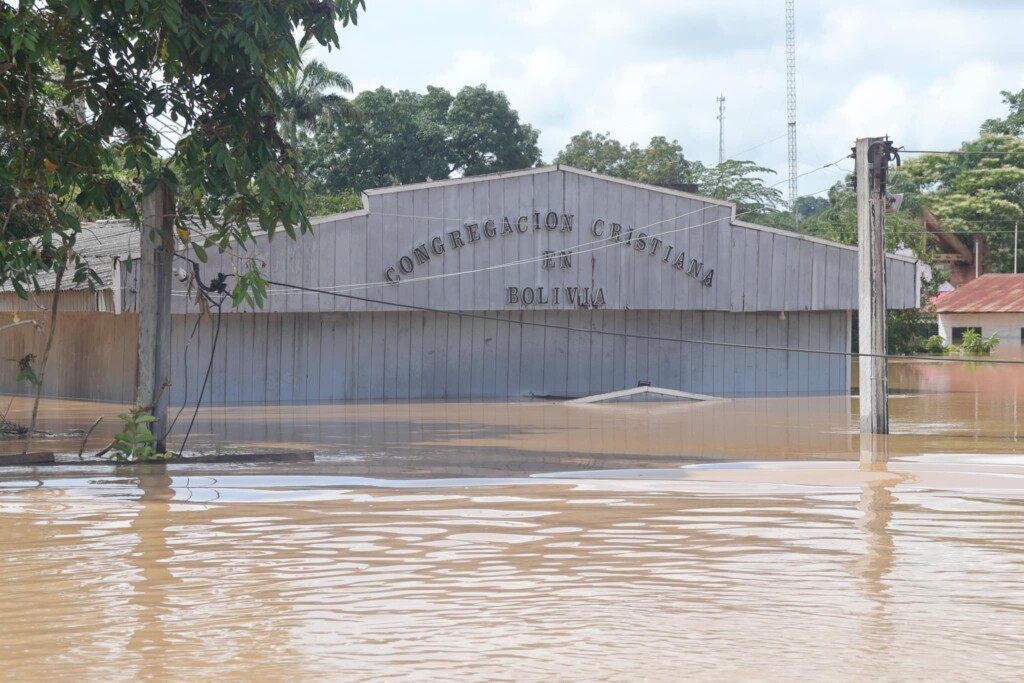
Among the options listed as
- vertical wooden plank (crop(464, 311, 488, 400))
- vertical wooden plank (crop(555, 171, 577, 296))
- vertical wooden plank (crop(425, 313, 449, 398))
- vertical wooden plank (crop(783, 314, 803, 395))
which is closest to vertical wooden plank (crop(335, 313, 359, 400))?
vertical wooden plank (crop(425, 313, 449, 398))

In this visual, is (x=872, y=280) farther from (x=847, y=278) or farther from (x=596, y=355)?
(x=847, y=278)

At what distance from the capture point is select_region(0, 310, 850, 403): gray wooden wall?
2347cm

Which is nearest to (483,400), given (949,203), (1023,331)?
(1023,331)

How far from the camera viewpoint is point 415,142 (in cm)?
5250

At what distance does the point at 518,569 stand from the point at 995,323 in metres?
48.1

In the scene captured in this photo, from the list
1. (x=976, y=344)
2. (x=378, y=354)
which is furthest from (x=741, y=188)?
(x=378, y=354)

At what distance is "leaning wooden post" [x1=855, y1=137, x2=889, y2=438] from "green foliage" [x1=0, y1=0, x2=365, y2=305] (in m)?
8.37

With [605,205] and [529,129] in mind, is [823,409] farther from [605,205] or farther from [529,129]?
[529,129]

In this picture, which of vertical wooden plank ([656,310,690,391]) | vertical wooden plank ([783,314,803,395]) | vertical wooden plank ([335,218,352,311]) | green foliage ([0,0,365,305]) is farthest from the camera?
vertical wooden plank ([783,314,803,395])

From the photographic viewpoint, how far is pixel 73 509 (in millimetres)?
9453

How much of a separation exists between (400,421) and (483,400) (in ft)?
17.2

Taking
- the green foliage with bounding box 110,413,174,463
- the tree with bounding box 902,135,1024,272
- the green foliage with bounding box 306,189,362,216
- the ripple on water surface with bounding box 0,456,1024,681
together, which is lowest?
the ripple on water surface with bounding box 0,456,1024,681

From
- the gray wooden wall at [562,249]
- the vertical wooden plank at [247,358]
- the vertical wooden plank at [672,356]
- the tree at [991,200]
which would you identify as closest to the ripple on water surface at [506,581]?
the gray wooden wall at [562,249]

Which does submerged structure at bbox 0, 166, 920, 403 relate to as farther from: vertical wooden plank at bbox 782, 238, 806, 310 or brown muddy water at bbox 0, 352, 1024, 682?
brown muddy water at bbox 0, 352, 1024, 682
